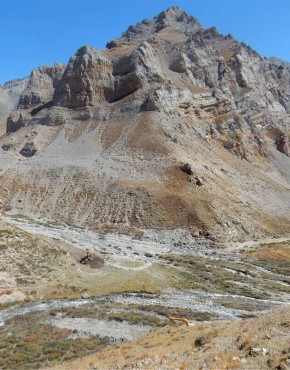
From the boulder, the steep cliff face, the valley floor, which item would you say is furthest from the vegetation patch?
the boulder

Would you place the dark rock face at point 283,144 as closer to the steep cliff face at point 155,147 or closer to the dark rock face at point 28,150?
the steep cliff face at point 155,147

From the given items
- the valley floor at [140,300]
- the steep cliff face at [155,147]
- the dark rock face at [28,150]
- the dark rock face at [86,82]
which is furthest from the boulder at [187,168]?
the dark rock face at [86,82]

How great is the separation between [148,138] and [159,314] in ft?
238

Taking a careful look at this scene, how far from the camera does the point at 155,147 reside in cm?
9731

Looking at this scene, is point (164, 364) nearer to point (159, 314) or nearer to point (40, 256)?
point (159, 314)

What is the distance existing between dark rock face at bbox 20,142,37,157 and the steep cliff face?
42 centimetres

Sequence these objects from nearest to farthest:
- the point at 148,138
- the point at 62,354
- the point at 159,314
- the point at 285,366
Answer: the point at 285,366, the point at 62,354, the point at 159,314, the point at 148,138

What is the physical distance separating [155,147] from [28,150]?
34.9 m

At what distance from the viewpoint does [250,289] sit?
43.8 metres

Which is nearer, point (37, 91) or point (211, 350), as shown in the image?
point (211, 350)

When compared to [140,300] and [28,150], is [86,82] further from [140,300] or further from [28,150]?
[140,300]

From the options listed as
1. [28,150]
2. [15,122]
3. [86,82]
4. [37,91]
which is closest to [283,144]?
[86,82]

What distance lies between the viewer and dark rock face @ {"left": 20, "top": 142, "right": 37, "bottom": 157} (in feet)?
344

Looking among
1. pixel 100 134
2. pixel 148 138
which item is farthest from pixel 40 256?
pixel 100 134
